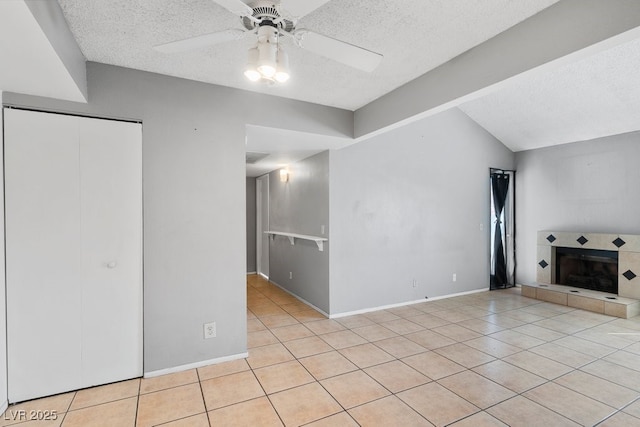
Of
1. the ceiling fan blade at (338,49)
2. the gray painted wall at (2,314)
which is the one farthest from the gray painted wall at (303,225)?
the gray painted wall at (2,314)

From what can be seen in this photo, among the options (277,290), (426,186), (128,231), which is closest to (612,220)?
(426,186)

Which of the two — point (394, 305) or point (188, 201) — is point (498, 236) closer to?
point (394, 305)

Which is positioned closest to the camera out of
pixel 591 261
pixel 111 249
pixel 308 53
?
pixel 308 53

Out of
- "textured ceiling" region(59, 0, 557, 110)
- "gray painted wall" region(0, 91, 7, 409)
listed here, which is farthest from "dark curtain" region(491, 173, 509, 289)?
"gray painted wall" region(0, 91, 7, 409)

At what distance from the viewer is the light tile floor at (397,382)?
2.15 metres

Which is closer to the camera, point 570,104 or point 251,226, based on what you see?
point 570,104

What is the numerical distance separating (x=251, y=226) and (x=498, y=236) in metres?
5.05

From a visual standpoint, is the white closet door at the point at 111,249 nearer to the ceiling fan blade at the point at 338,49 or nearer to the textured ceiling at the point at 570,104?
the ceiling fan blade at the point at 338,49

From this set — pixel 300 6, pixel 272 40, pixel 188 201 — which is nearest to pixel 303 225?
pixel 188 201

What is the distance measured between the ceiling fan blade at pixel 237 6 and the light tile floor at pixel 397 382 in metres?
2.37

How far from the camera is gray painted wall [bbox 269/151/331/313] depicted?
4285 mm

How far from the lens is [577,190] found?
5.10m

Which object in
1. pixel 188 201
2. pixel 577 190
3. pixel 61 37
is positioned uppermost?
pixel 61 37

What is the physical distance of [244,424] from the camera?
6.79ft
